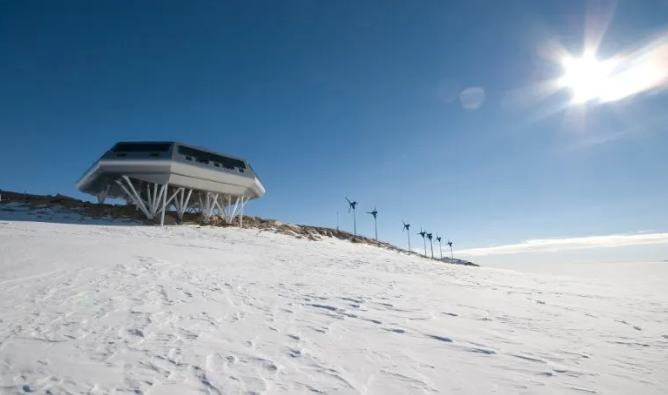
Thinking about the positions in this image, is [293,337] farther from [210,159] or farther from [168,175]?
[210,159]

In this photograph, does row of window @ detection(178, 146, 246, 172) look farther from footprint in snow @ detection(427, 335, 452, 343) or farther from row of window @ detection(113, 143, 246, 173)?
footprint in snow @ detection(427, 335, 452, 343)

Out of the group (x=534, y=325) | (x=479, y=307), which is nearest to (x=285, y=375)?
(x=534, y=325)

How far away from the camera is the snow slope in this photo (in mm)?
4230

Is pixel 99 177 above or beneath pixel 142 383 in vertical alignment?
above

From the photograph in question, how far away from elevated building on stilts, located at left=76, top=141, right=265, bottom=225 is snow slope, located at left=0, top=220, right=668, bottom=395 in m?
20.6

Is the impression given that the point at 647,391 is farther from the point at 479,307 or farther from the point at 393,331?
the point at 479,307

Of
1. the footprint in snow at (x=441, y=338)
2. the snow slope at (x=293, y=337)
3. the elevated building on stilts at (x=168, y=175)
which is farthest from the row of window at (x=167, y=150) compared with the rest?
the footprint in snow at (x=441, y=338)

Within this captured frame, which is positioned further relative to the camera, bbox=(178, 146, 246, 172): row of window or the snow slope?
bbox=(178, 146, 246, 172): row of window

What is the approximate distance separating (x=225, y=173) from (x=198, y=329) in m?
31.0

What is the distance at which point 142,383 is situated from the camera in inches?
158

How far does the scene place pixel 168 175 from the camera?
3184cm

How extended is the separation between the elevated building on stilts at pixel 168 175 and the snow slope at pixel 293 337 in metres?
20.6

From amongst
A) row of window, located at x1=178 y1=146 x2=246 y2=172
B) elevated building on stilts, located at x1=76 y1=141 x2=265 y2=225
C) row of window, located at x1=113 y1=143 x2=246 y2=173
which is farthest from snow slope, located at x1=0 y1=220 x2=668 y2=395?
row of window, located at x1=178 y1=146 x2=246 y2=172

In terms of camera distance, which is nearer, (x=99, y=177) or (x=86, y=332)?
(x=86, y=332)
